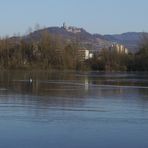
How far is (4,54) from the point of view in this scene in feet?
393

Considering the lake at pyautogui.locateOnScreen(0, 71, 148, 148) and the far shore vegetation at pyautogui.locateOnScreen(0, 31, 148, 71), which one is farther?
the far shore vegetation at pyautogui.locateOnScreen(0, 31, 148, 71)

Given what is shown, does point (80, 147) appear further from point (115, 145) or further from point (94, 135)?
point (94, 135)

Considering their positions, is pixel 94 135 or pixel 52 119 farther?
pixel 52 119

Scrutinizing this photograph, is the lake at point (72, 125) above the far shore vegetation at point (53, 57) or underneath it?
underneath

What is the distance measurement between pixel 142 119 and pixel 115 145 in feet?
18.7

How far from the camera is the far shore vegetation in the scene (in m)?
119

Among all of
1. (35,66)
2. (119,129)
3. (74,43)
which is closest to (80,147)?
(119,129)

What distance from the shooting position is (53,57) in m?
121

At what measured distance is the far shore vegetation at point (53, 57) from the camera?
391ft

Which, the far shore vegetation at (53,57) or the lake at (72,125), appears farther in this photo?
the far shore vegetation at (53,57)

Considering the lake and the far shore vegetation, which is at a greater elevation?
the far shore vegetation

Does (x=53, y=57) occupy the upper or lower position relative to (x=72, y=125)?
upper

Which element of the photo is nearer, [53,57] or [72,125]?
[72,125]

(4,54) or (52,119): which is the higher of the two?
(4,54)
